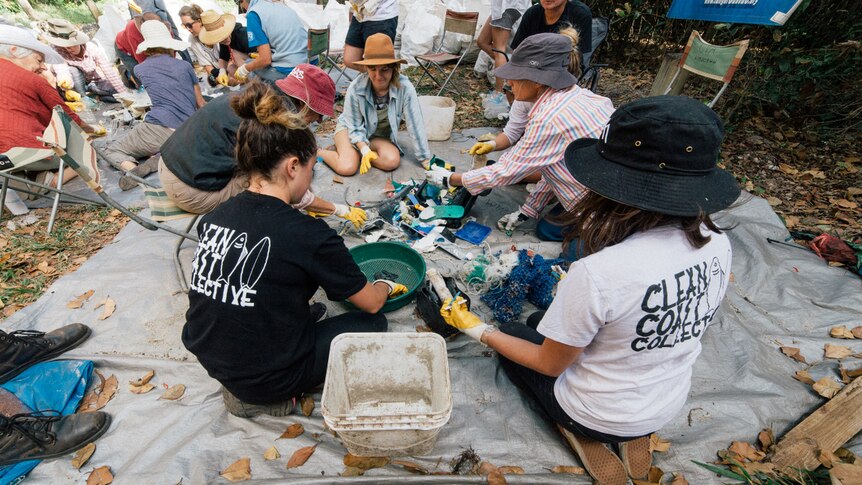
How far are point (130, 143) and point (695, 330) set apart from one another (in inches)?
219

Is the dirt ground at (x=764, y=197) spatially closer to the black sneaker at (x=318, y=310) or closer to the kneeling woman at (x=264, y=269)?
the black sneaker at (x=318, y=310)

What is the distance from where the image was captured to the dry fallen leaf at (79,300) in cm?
260

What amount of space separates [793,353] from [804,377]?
0.18 meters

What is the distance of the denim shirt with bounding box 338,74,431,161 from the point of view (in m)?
3.82

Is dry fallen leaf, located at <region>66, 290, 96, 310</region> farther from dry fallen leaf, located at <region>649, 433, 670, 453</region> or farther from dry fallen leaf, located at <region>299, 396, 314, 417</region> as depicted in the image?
dry fallen leaf, located at <region>649, 433, 670, 453</region>

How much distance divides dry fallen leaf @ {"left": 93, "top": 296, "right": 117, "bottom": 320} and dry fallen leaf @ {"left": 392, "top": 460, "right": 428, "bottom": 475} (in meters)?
2.23

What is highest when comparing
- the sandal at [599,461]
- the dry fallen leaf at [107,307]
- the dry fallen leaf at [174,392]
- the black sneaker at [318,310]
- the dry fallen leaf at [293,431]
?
the sandal at [599,461]

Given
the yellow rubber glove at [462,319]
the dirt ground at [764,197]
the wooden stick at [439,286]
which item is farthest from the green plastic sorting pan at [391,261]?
the dirt ground at [764,197]

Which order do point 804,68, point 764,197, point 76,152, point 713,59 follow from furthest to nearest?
point 804,68, point 764,197, point 713,59, point 76,152

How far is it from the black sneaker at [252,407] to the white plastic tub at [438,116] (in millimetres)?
3552

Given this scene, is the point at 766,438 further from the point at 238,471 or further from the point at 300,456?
the point at 238,471

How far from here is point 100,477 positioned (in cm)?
174

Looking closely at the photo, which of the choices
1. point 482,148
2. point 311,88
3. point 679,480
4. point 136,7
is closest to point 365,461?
point 679,480

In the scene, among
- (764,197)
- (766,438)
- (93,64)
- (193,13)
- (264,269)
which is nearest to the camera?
(264,269)
